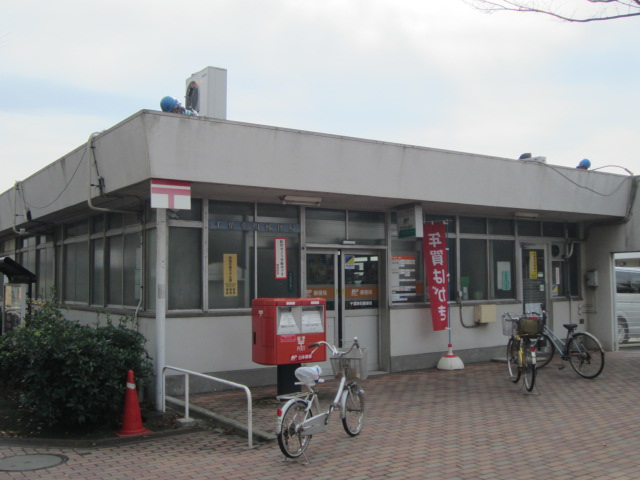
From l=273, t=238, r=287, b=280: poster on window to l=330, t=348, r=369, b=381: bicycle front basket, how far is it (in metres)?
3.70

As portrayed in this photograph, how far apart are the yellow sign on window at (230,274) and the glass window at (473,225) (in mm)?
5126

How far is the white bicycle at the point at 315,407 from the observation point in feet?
20.6

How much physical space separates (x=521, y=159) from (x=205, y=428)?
8630mm

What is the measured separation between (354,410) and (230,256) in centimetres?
401

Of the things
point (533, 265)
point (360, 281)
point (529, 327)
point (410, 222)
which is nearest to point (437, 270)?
point (410, 222)

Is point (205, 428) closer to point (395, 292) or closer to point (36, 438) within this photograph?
point (36, 438)

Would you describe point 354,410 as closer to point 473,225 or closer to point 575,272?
point 473,225

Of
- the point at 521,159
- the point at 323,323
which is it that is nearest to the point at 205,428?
the point at 323,323

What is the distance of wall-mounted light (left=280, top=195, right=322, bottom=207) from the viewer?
10.5 m

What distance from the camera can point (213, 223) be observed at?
A: 10273 millimetres

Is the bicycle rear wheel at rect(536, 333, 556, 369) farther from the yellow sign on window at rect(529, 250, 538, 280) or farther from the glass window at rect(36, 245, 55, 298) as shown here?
the glass window at rect(36, 245, 55, 298)

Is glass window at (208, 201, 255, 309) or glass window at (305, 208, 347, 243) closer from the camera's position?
glass window at (208, 201, 255, 309)

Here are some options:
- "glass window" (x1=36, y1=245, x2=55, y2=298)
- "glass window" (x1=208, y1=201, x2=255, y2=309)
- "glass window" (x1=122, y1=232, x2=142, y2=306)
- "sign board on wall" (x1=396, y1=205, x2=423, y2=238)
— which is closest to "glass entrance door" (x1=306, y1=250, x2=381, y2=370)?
"sign board on wall" (x1=396, y1=205, x2=423, y2=238)

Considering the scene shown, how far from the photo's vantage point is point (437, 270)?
12109mm
